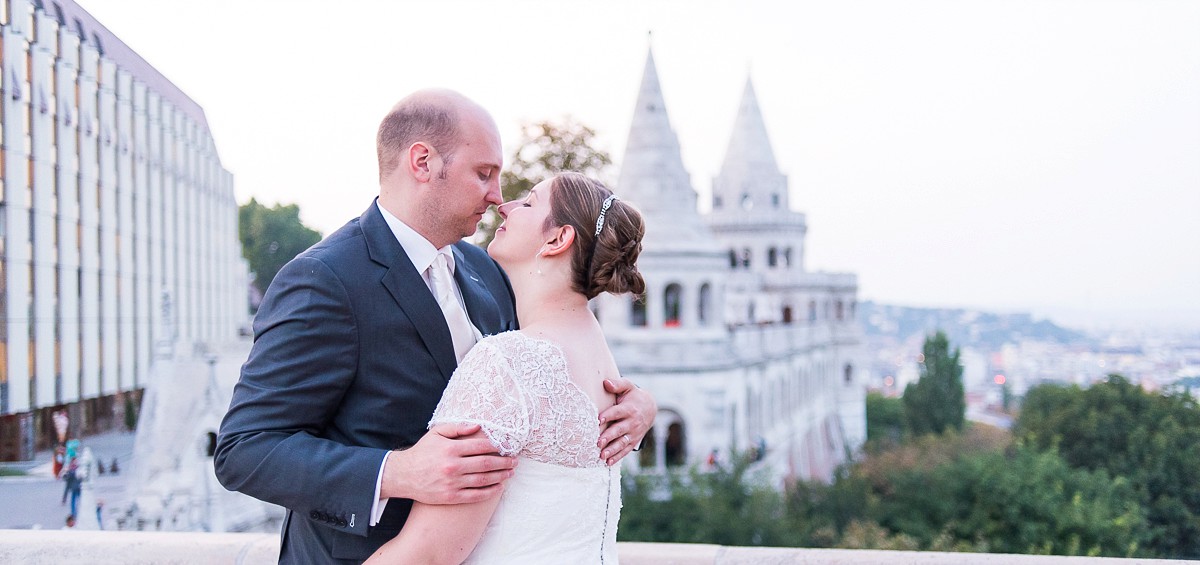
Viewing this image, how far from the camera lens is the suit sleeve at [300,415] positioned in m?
2.26

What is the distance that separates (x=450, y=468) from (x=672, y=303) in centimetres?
1936

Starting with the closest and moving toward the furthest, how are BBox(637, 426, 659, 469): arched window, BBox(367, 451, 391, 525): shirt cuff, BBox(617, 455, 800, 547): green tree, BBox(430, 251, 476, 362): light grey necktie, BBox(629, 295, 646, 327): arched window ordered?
1. BBox(367, 451, 391, 525): shirt cuff
2. BBox(430, 251, 476, 362): light grey necktie
3. BBox(617, 455, 800, 547): green tree
4. BBox(637, 426, 659, 469): arched window
5. BBox(629, 295, 646, 327): arched window

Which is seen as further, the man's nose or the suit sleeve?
the man's nose

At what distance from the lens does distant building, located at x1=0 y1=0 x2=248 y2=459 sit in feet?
18.0

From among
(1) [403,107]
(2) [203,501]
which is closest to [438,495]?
(1) [403,107]

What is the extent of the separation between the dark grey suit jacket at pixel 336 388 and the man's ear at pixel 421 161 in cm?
18

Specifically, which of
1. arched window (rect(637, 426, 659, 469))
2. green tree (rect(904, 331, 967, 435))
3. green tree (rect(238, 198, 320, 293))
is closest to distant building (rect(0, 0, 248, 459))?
green tree (rect(238, 198, 320, 293))

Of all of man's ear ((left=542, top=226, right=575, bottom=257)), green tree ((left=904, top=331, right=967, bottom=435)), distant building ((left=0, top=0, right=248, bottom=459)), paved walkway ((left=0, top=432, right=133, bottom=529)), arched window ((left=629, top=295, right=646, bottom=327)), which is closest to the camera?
man's ear ((left=542, top=226, right=575, bottom=257))

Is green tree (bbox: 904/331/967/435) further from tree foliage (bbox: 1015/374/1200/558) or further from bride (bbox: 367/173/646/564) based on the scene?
bride (bbox: 367/173/646/564)

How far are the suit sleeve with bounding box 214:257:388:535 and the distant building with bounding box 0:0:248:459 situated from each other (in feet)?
13.0

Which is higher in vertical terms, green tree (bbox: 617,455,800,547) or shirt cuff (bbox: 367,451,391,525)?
shirt cuff (bbox: 367,451,391,525)

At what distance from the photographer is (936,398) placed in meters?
35.1

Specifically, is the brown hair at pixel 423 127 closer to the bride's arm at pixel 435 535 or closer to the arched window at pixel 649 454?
the bride's arm at pixel 435 535

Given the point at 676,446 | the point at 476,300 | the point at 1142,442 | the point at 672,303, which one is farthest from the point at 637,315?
the point at 476,300
